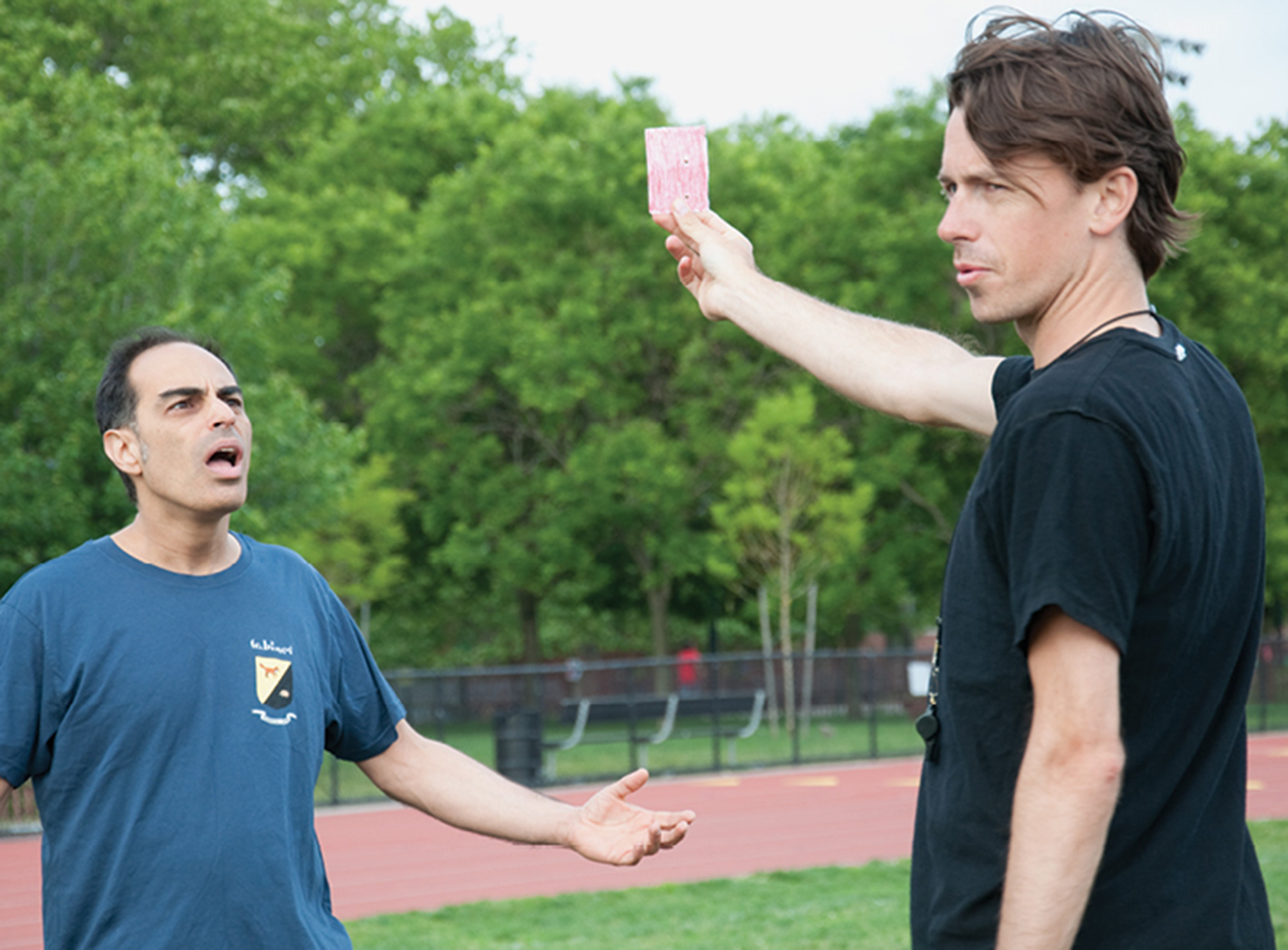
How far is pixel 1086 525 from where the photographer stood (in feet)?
6.36

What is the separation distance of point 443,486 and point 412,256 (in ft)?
17.8

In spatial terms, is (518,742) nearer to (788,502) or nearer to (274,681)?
(788,502)

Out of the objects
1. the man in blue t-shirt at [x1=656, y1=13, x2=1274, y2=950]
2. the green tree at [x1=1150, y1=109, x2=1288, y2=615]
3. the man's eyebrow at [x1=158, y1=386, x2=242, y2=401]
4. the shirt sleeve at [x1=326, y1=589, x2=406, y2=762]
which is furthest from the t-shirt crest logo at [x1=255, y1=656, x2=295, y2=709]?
the green tree at [x1=1150, y1=109, x2=1288, y2=615]

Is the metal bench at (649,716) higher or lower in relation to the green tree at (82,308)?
lower

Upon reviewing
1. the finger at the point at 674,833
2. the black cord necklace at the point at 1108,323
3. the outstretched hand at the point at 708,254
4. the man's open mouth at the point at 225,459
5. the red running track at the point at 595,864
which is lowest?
the red running track at the point at 595,864

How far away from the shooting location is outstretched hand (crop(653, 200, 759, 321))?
3.10 m

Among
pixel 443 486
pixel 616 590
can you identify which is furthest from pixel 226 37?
pixel 616 590

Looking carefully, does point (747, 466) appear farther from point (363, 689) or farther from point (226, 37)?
point (363, 689)

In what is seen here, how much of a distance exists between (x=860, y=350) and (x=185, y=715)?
169 cm

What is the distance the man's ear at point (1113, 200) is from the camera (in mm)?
2172

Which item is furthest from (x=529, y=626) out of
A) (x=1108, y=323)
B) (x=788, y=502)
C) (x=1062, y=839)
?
(x=1062, y=839)

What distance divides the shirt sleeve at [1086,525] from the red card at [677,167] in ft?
4.34

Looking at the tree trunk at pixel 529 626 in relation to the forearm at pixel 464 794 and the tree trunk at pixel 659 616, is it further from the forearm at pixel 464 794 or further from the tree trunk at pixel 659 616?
the forearm at pixel 464 794

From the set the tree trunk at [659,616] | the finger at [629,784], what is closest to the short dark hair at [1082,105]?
the finger at [629,784]
